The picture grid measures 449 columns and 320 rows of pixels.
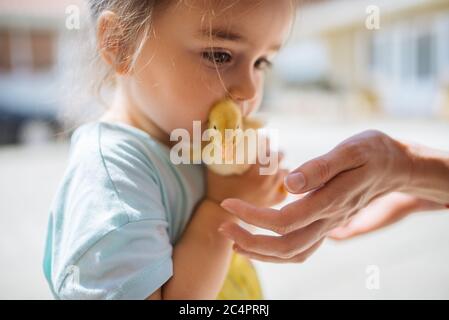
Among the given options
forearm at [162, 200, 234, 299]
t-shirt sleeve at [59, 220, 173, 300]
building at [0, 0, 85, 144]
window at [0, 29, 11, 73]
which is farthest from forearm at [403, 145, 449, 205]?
window at [0, 29, 11, 73]

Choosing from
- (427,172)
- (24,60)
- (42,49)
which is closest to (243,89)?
(427,172)

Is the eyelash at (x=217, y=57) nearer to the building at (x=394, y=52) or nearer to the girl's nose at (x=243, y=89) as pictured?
the girl's nose at (x=243, y=89)

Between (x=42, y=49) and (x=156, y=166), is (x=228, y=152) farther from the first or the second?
(x=42, y=49)

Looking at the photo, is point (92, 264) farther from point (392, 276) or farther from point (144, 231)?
point (392, 276)

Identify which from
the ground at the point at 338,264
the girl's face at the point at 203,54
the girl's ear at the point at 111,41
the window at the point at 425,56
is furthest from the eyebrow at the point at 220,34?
the window at the point at 425,56

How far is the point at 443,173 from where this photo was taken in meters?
0.63

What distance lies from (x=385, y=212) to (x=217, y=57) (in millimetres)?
437

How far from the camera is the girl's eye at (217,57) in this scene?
517 millimetres

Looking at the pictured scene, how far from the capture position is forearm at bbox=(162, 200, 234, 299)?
20.1 inches

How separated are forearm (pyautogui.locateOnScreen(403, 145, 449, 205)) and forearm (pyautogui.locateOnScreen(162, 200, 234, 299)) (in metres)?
0.26

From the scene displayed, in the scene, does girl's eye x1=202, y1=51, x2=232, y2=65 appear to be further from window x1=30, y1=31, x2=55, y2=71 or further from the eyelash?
window x1=30, y1=31, x2=55, y2=71

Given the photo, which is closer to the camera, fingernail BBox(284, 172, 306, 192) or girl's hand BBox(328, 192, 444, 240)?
fingernail BBox(284, 172, 306, 192)

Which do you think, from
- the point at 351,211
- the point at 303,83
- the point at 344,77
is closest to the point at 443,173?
the point at 351,211
